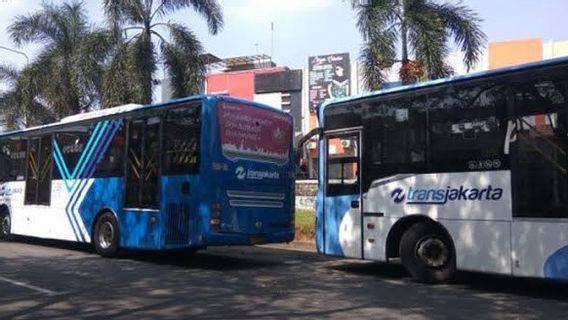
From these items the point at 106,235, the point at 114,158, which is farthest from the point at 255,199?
the point at 106,235

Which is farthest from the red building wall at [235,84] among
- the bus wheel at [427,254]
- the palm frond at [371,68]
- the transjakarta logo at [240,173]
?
the bus wheel at [427,254]

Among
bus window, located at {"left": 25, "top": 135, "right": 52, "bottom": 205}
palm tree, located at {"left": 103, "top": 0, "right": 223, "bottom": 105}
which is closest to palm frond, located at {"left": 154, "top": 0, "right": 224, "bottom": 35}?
palm tree, located at {"left": 103, "top": 0, "right": 223, "bottom": 105}

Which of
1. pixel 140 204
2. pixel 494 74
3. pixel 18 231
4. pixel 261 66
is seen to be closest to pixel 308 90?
pixel 261 66

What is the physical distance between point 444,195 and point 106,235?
7535 millimetres

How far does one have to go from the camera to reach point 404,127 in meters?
10.8

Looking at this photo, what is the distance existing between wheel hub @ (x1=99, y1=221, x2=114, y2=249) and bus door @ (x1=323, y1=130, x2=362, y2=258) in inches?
189

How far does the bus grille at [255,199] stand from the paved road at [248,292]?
1202mm

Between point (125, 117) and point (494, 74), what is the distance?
303 inches

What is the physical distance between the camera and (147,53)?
77.0 ft

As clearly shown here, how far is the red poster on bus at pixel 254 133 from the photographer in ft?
41.3

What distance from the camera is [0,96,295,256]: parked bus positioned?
12.4 metres

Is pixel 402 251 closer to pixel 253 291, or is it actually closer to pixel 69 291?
pixel 253 291

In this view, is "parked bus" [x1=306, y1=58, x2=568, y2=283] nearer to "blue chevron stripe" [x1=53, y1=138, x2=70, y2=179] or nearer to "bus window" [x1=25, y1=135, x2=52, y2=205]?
"blue chevron stripe" [x1=53, y1=138, x2=70, y2=179]

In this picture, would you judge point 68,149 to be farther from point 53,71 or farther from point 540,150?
point 53,71
